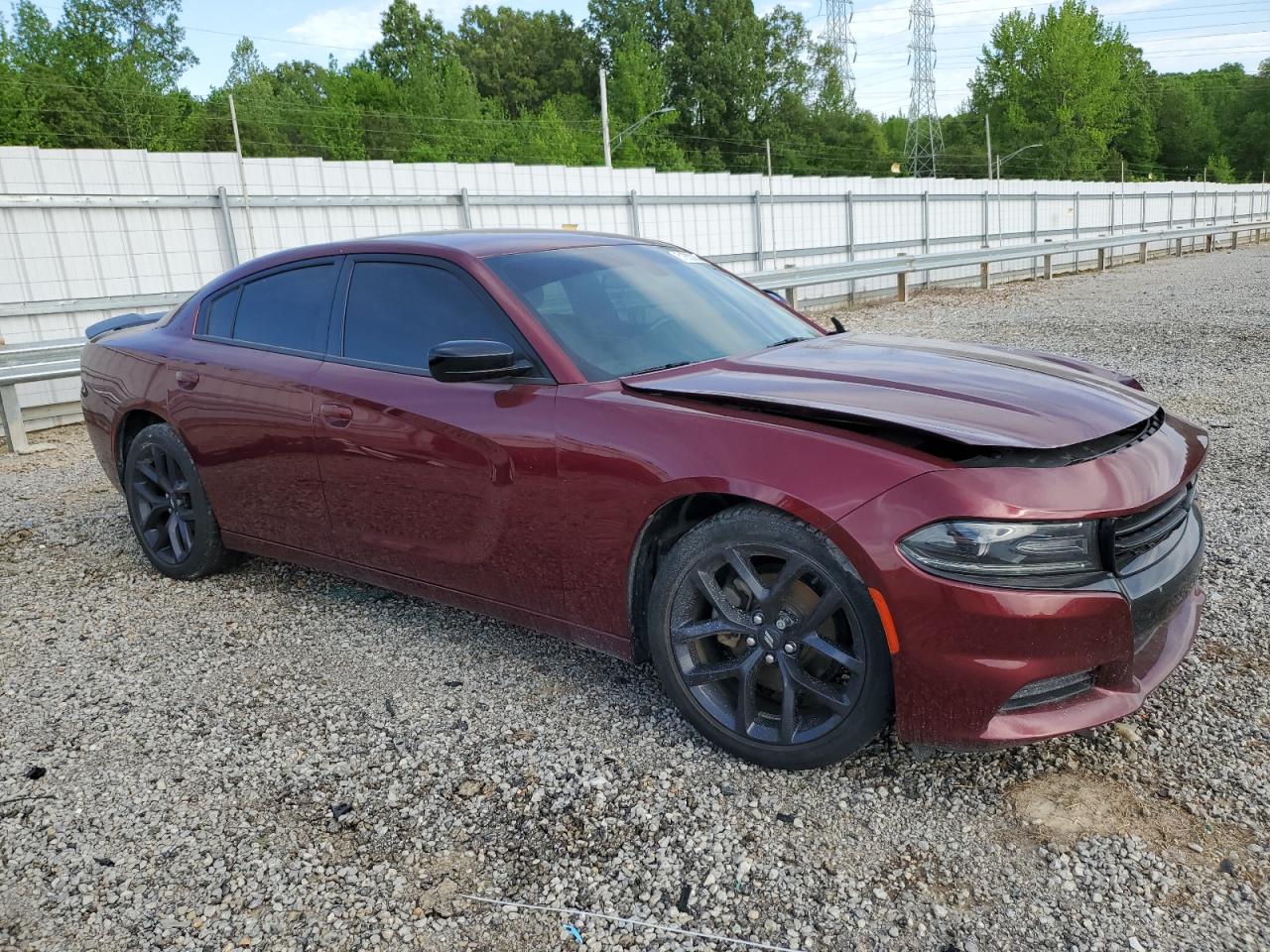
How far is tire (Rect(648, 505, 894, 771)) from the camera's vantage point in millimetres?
2518

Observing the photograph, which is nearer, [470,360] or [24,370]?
[470,360]

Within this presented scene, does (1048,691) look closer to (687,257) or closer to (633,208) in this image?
(687,257)

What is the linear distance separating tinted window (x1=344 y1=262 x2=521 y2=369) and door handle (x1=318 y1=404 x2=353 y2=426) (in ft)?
0.68

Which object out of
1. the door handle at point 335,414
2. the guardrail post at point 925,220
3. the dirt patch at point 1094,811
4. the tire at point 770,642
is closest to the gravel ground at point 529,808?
the dirt patch at point 1094,811

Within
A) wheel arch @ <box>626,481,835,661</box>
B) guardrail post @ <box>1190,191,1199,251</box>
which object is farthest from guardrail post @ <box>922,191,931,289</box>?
guardrail post @ <box>1190,191,1199,251</box>

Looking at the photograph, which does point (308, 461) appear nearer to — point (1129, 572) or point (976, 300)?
point (1129, 572)

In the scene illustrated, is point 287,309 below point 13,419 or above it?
above

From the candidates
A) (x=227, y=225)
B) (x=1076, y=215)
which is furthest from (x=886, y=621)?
(x=1076, y=215)

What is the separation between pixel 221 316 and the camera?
14.5ft

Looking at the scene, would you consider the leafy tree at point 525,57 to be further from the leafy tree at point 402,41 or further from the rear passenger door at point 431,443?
the rear passenger door at point 431,443

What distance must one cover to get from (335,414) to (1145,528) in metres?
2.78

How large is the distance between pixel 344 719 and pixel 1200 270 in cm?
2442

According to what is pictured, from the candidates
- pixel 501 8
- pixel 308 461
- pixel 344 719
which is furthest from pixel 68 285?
pixel 501 8

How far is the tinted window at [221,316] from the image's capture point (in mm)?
4371
